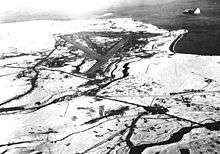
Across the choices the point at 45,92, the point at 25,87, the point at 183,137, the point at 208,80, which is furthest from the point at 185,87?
the point at 25,87

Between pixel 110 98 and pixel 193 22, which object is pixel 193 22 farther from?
pixel 110 98

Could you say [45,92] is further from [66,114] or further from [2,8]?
[2,8]

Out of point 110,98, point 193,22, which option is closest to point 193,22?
point 193,22

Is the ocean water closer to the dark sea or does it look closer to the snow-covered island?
the dark sea

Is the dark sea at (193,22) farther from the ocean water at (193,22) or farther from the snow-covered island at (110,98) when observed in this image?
the snow-covered island at (110,98)

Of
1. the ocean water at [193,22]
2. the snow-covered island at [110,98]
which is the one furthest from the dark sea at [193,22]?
the snow-covered island at [110,98]
